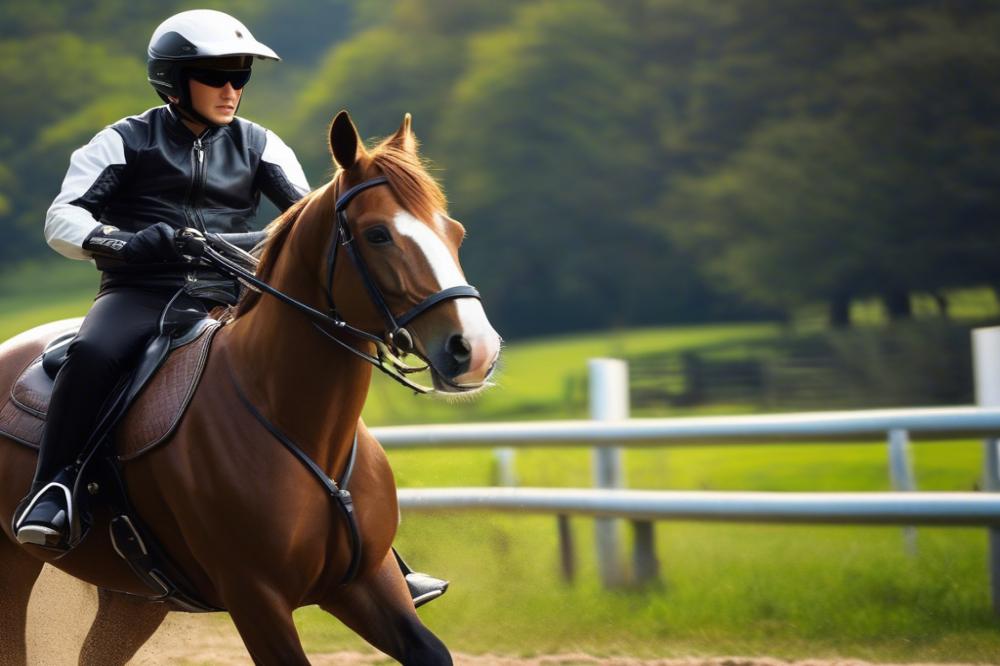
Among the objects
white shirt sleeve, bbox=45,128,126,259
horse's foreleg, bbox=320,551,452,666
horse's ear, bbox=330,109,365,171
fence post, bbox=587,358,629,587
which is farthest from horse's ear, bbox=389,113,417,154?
fence post, bbox=587,358,629,587

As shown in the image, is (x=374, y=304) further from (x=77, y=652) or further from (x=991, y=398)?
(x=991, y=398)

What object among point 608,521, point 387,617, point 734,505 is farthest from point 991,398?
point 387,617

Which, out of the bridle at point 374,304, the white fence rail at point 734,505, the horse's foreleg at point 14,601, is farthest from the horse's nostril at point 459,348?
the white fence rail at point 734,505

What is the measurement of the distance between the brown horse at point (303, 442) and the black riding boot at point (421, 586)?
338mm

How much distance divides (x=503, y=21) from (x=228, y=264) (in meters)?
41.9

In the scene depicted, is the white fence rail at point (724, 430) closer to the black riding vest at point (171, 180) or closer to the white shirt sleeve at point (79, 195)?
the black riding vest at point (171, 180)

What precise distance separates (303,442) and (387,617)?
1.98 ft

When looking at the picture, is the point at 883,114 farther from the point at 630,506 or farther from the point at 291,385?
the point at 291,385

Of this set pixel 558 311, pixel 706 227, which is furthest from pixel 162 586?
pixel 558 311

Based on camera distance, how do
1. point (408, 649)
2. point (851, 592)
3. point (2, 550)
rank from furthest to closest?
point (851, 592) < point (2, 550) < point (408, 649)

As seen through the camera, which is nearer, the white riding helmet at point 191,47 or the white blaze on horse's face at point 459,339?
the white blaze on horse's face at point 459,339

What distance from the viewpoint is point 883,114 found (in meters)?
30.1

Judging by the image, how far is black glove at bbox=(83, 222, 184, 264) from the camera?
4.43m

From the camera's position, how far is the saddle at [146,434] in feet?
14.8
